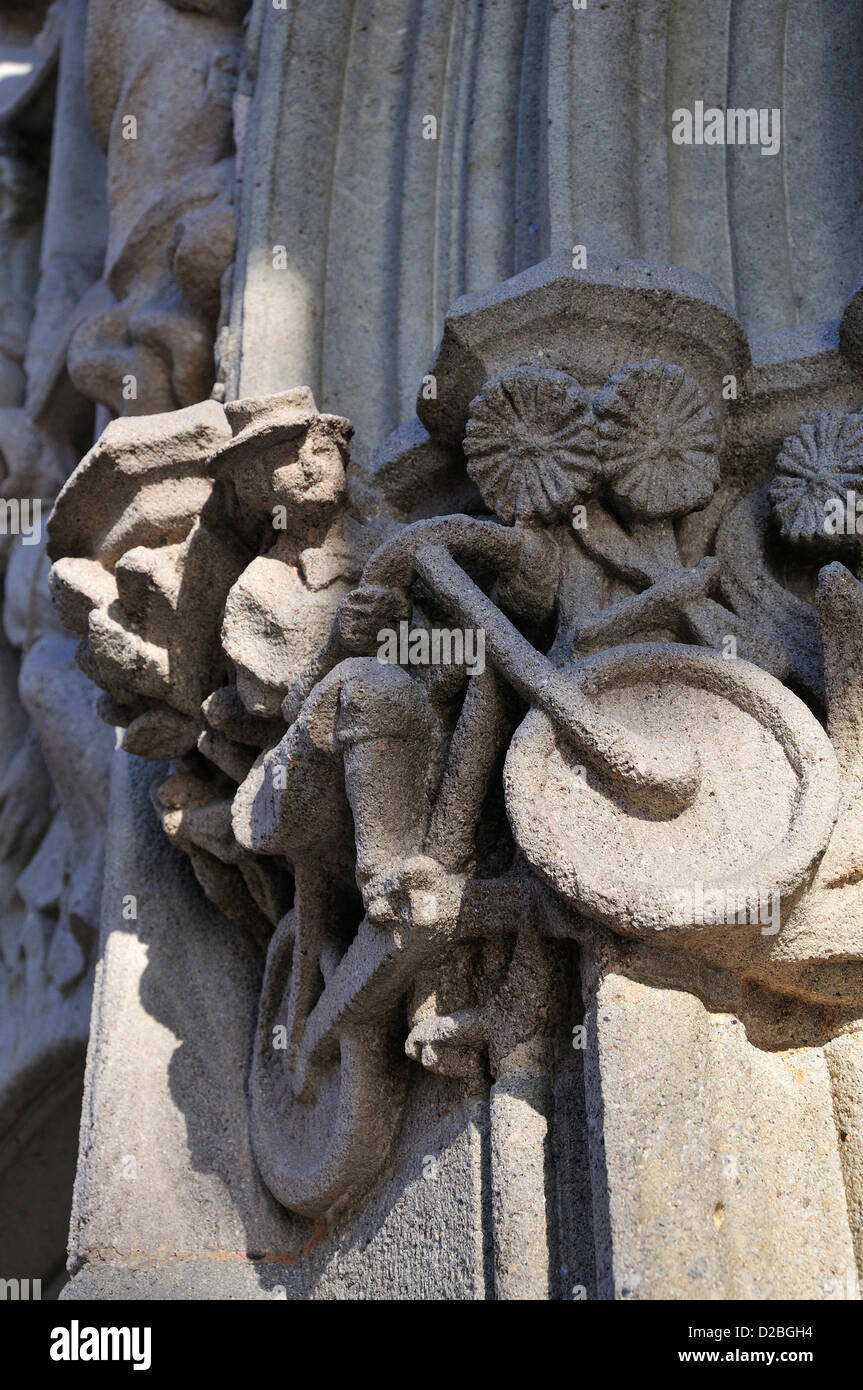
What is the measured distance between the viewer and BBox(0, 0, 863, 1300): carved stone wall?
4.19 ft

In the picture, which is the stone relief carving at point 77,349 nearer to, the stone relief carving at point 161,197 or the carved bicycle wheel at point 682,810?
the stone relief carving at point 161,197

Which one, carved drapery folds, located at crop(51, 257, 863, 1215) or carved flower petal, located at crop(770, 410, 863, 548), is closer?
carved drapery folds, located at crop(51, 257, 863, 1215)

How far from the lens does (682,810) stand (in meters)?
1.31

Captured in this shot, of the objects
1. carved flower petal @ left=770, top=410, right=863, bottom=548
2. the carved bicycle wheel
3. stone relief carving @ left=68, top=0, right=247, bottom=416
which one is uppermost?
stone relief carving @ left=68, top=0, right=247, bottom=416

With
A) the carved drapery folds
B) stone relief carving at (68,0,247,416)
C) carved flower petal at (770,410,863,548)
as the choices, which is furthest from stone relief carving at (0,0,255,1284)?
carved flower petal at (770,410,863,548)

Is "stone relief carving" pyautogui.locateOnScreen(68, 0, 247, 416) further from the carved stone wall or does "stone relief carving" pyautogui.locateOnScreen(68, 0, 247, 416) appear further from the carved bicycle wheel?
the carved bicycle wheel

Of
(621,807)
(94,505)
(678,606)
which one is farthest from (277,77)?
(621,807)

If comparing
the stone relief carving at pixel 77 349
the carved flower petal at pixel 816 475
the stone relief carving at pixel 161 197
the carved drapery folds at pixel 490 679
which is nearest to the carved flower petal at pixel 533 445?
the carved drapery folds at pixel 490 679

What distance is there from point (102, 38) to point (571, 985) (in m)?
2.06

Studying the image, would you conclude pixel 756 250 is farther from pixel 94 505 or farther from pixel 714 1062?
pixel 714 1062

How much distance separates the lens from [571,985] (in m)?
1.40

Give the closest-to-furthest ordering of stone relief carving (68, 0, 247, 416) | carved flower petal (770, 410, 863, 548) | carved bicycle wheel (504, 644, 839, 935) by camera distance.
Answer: carved bicycle wheel (504, 644, 839, 935) < carved flower petal (770, 410, 863, 548) < stone relief carving (68, 0, 247, 416)

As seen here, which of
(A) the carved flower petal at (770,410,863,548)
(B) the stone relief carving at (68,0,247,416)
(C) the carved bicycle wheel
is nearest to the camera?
(C) the carved bicycle wheel

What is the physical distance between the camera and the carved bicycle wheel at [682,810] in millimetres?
1239
